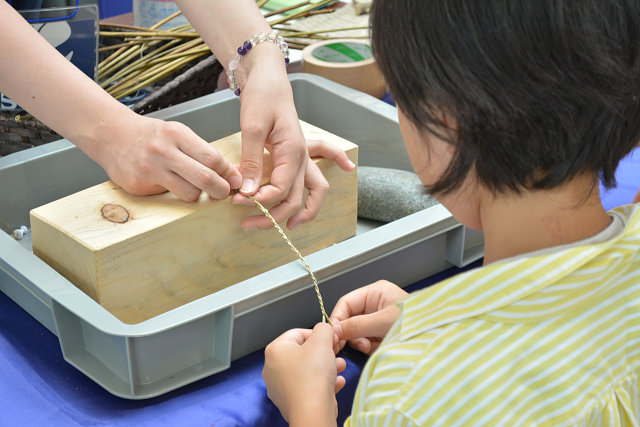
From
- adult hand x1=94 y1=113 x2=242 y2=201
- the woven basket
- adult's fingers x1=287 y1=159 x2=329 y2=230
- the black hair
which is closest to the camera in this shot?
the black hair

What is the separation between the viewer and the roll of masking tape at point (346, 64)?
3.53 feet

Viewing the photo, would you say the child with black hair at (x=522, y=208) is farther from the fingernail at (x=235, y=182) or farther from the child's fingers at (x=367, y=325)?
the fingernail at (x=235, y=182)

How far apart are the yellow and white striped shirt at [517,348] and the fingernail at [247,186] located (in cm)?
29

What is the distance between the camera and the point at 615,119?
1.47 ft

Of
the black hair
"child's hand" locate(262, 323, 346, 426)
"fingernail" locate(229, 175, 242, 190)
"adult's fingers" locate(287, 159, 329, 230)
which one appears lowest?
"child's hand" locate(262, 323, 346, 426)

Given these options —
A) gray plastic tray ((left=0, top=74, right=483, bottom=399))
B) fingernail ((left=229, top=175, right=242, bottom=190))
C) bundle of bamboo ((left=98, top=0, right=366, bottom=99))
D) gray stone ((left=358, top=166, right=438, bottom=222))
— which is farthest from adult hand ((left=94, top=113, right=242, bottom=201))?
bundle of bamboo ((left=98, top=0, right=366, bottom=99))

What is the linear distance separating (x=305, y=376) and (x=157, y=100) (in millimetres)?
526

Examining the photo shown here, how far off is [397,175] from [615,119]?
0.45 m

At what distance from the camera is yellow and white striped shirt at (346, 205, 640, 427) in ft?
1.47

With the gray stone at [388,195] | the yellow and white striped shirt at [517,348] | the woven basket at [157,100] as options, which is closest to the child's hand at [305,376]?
the yellow and white striped shirt at [517,348]

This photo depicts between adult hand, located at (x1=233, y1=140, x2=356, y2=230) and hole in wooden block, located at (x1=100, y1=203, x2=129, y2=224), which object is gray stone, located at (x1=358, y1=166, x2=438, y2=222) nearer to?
adult hand, located at (x1=233, y1=140, x2=356, y2=230)

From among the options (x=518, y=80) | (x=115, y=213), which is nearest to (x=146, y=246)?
(x=115, y=213)

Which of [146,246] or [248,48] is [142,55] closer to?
[248,48]

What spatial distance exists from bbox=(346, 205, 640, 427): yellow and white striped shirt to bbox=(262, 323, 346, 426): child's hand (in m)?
0.10
